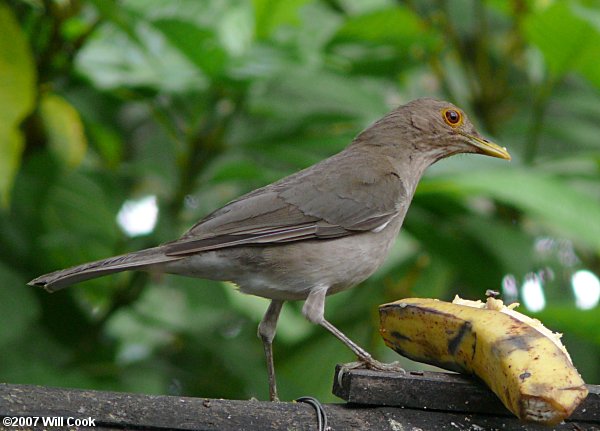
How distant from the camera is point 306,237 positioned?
450cm

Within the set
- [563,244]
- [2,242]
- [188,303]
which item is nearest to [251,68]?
[188,303]

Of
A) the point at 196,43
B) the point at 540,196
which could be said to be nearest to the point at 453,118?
the point at 540,196

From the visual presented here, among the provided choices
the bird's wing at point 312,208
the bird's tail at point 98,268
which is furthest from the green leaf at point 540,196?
the bird's tail at point 98,268

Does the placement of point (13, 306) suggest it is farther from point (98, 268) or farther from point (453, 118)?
point (453, 118)

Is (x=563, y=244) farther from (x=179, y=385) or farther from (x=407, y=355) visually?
(x=407, y=355)

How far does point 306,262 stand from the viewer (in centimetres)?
434

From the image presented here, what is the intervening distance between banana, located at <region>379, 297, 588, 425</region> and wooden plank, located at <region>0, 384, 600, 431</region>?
0.26 meters

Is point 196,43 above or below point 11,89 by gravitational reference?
above

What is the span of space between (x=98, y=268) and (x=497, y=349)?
1.57m

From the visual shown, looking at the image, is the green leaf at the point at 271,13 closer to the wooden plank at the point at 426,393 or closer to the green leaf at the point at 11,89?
the green leaf at the point at 11,89

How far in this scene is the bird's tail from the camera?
142 inches

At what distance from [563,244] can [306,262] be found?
3064mm

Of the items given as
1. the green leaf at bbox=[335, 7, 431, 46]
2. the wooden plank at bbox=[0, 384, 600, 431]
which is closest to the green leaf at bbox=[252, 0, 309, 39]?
the green leaf at bbox=[335, 7, 431, 46]

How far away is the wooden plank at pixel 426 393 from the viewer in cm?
310
